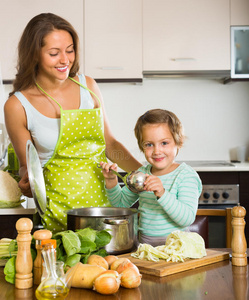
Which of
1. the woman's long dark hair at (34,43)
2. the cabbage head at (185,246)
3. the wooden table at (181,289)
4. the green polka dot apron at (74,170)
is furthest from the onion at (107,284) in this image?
the woman's long dark hair at (34,43)

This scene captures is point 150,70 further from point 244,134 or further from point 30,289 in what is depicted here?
point 30,289

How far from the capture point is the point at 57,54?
66.5 inches

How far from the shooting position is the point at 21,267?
39.6 inches

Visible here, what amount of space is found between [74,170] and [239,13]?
206cm

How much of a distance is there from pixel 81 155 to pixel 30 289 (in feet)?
2.53

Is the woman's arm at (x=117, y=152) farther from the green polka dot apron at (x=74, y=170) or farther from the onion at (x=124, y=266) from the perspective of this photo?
the onion at (x=124, y=266)

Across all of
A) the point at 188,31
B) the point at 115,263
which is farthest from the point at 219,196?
the point at 115,263

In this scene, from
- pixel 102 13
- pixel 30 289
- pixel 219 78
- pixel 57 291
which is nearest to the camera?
pixel 57 291

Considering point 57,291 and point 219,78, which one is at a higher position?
point 219,78

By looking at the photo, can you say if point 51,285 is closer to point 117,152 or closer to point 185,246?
point 185,246

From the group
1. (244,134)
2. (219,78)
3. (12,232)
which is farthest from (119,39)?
(12,232)

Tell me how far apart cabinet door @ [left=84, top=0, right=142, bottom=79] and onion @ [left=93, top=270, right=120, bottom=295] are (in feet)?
7.80

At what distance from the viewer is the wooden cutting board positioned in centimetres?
108

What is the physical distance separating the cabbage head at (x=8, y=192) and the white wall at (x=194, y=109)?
1835mm
